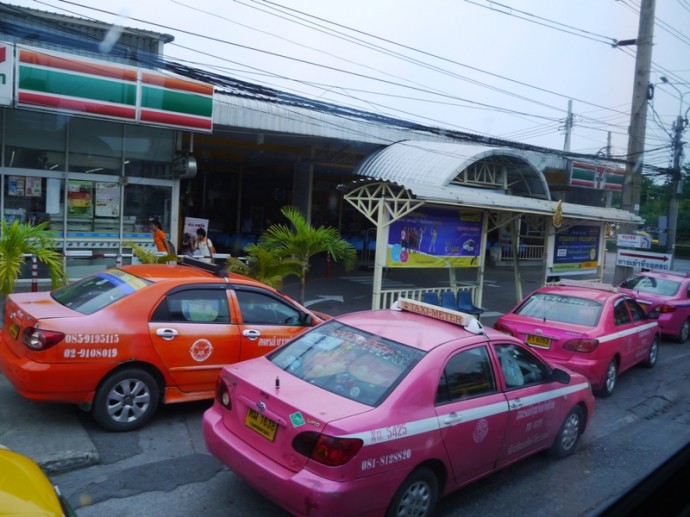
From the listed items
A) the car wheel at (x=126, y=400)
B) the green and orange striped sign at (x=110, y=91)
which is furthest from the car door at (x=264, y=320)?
the green and orange striped sign at (x=110, y=91)

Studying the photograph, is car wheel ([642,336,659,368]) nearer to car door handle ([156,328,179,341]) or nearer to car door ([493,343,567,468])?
car door ([493,343,567,468])

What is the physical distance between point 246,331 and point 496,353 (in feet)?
8.70

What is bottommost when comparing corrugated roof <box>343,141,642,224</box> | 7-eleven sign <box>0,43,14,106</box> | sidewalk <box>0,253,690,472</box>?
sidewalk <box>0,253,690,472</box>

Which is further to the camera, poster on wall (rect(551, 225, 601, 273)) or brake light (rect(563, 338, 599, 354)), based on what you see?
poster on wall (rect(551, 225, 601, 273))

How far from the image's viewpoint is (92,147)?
12539 millimetres

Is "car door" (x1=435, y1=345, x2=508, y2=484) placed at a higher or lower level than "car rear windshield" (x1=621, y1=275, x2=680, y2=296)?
lower

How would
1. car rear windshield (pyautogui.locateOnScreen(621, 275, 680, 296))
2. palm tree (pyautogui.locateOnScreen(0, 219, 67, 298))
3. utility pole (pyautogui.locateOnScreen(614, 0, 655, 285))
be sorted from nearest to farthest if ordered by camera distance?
palm tree (pyautogui.locateOnScreen(0, 219, 67, 298))
car rear windshield (pyautogui.locateOnScreen(621, 275, 680, 296))
utility pole (pyautogui.locateOnScreen(614, 0, 655, 285))

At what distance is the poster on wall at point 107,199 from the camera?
1278cm

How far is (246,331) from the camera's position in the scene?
6059 mm

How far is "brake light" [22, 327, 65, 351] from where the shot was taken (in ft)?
16.2

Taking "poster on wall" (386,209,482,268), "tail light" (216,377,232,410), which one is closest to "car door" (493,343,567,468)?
"tail light" (216,377,232,410)

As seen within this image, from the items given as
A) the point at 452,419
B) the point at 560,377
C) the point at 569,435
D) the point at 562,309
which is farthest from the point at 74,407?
the point at 562,309

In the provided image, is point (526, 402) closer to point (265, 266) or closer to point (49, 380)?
point (49, 380)

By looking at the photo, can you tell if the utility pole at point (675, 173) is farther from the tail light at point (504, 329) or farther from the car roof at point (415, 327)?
the car roof at point (415, 327)
